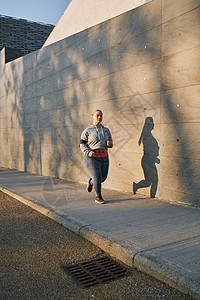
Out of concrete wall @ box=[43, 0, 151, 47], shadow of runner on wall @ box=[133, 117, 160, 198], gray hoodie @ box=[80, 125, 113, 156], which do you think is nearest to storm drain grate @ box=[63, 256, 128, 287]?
gray hoodie @ box=[80, 125, 113, 156]

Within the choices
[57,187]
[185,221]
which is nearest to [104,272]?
[185,221]

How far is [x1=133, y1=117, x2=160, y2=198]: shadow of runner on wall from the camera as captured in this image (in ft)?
20.2

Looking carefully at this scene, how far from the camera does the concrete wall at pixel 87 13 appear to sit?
977 centimetres

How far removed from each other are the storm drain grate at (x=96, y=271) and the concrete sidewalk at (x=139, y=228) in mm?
173

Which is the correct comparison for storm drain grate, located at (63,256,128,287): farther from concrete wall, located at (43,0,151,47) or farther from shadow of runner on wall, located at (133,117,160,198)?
concrete wall, located at (43,0,151,47)

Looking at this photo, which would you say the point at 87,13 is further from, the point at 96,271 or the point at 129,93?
the point at 96,271

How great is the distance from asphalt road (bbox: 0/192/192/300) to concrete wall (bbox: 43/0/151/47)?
7.77 meters

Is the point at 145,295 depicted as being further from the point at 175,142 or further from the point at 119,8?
the point at 119,8

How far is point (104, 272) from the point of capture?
10.3 feet

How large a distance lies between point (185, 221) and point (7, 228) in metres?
2.86

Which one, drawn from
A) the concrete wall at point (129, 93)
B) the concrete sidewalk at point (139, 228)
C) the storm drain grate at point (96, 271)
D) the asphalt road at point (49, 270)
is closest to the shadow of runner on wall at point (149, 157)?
the concrete wall at point (129, 93)

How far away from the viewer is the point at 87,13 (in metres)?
11.4

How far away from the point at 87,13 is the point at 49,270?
10723 mm

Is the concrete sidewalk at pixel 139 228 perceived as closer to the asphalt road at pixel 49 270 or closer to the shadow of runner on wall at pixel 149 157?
the asphalt road at pixel 49 270
